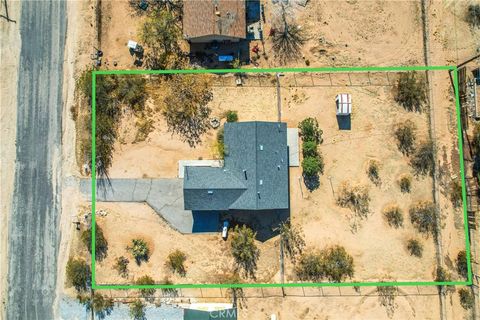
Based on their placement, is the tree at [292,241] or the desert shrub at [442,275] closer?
the desert shrub at [442,275]

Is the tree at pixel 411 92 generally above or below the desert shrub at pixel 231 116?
above

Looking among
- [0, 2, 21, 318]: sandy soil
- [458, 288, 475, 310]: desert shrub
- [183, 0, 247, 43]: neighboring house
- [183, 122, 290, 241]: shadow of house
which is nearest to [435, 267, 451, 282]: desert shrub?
[458, 288, 475, 310]: desert shrub

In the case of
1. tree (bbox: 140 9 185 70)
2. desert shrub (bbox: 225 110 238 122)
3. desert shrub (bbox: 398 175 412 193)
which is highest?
tree (bbox: 140 9 185 70)

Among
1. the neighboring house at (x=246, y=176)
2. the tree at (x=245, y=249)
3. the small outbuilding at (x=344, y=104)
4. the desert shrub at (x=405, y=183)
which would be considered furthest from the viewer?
the desert shrub at (x=405, y=183)

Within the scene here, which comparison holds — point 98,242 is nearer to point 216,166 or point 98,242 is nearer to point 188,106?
point 216,166

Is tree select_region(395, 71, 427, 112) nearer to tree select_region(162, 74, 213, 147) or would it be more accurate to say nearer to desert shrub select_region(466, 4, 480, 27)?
desert shrub select_region(466, 4, 480, 27)

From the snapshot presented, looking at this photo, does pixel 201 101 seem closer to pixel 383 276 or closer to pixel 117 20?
pixel 117 20

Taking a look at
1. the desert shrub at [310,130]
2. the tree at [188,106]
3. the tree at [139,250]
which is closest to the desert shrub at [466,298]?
the desert shrub at [310,130]

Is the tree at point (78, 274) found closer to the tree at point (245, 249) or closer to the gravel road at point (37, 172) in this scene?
the gravel road at point (37, 172)
